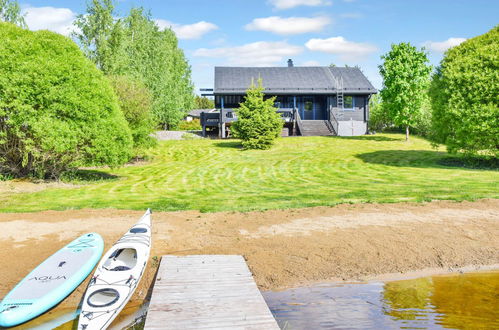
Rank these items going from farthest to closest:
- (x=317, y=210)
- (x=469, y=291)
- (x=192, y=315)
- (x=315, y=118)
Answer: (x=315, y=118), (x=317, y=210), (x=469, y=291), (x=192, y=315)

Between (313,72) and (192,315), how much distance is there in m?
41.7

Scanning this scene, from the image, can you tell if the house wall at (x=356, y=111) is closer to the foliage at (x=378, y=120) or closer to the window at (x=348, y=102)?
the window at (x=348, y=102)

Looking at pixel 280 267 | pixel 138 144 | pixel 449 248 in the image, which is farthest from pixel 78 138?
pixel 449 248

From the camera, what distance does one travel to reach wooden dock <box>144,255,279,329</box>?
6727 millimetres

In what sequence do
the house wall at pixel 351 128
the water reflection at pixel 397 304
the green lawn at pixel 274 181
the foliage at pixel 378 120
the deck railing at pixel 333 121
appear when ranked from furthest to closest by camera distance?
the foliage at pixel 378 120, the house wall at pixel 351 128, the deck railing at pixel 333 121, the green lawn at pixel 274 181, the water reflection at pixel 397 304

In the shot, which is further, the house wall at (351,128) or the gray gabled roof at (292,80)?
the house wall at (351,128)

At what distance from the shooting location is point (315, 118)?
144 feet

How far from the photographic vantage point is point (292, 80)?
4331 centimetres

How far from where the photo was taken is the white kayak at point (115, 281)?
6.95 meters

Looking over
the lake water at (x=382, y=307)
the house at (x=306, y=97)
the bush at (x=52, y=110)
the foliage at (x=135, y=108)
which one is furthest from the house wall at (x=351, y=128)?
the lake water at (x=382, y=307)

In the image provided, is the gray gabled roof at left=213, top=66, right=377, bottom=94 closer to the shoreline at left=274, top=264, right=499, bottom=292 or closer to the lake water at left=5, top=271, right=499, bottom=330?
the shoreline at left=274, top=264, right=499, bottom=292

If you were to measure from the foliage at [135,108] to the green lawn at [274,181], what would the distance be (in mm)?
2302

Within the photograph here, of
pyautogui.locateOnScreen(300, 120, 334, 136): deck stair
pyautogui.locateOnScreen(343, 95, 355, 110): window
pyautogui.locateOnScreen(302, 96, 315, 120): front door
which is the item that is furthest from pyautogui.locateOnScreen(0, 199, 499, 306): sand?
pyautogui.locateOnScreen(302, 96, 315, 120): front door

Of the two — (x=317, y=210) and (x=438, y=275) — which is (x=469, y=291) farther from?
(x=317, y=210)
